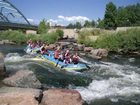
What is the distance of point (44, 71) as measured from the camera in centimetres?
2219

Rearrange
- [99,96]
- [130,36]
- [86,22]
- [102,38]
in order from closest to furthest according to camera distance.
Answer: [99,96]
[130,36]
[102,38]
[86,22]

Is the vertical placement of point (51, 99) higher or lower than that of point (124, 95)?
higher

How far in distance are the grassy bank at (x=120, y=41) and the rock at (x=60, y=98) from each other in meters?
33.8

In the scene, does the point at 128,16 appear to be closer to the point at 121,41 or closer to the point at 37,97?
the point at 121,41

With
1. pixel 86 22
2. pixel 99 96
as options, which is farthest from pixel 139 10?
pixel 99 96

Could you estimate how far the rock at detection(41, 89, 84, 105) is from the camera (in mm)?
10446

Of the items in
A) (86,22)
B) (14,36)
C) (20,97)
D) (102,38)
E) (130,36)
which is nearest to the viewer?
(20,97)

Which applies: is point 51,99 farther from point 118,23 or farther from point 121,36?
point 118,23

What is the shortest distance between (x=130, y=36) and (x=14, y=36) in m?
30.1

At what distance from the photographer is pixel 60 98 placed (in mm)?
10602

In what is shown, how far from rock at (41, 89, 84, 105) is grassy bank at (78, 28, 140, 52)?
33784 millimetres

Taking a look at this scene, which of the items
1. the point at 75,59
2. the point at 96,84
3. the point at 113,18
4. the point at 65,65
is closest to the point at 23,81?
the point at 96,84

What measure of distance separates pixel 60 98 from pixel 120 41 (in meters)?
36.3

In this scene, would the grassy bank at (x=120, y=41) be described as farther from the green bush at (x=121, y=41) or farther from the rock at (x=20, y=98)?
the rock at (x=20, y=98)
